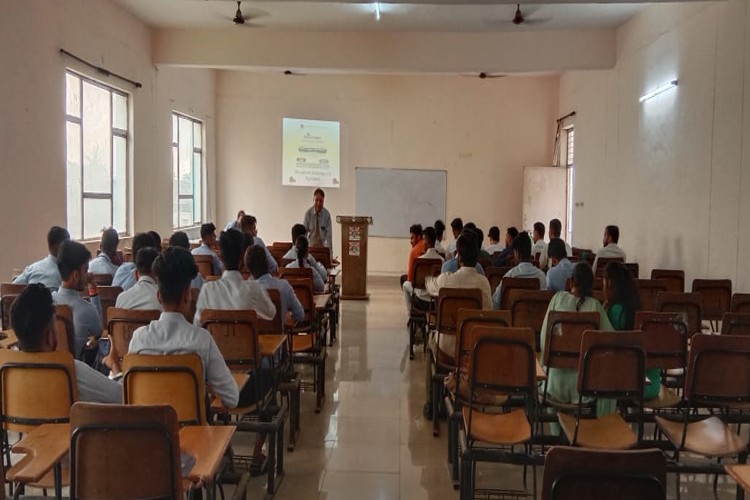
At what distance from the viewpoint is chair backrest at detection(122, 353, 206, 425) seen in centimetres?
239

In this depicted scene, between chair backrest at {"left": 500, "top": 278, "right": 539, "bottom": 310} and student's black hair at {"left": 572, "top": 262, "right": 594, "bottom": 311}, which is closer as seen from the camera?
student's black hair at {"left": 572, "top": 262, "right": 594, "bottom": 311}

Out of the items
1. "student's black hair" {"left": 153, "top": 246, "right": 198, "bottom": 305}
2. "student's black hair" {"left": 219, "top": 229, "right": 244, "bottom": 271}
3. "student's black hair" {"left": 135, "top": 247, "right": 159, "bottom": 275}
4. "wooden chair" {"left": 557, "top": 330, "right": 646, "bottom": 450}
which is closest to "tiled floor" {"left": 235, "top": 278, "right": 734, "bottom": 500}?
"wooden chair" {"left": 557, "top": 330, "right": 646, "bottom": 450}

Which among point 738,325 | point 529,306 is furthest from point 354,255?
point 738,325

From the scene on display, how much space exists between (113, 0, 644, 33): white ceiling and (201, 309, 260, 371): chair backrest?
18.5ft

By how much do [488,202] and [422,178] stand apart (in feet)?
4.53

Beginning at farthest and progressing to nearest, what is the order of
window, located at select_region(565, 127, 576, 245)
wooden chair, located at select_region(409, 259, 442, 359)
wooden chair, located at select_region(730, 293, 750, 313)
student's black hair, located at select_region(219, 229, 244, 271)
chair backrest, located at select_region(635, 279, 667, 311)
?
window, located at select_region(565, 127, 576, 245) < wooden chair, located at select_region(409, 259, 442, 359) < chair backrest, located at select_region(635, 279, 667, 311) < wooden chair, located at select_region(730, 293, 750, 313) < student's black hair, located at select_region(219, 229, 244, 271)

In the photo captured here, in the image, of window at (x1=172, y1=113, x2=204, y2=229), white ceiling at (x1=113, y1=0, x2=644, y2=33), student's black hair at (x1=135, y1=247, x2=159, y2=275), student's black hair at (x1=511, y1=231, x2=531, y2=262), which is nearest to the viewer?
student's black hair at (x1=135, y1=247, x2=159, y2=275)

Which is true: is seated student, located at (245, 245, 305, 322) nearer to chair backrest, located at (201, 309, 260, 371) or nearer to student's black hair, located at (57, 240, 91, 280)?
chair backrest, located at (201, 309, 260, 371)

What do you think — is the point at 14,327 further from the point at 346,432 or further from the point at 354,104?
the point at 354,104

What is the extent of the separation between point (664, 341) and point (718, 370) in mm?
537

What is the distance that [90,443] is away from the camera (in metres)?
1.84

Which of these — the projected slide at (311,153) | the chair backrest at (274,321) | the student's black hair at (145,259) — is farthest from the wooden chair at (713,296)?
the projected slide at (311,153)

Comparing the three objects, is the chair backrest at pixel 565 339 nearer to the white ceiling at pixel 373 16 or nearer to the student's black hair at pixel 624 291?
the student's black hair at pixel 624 291

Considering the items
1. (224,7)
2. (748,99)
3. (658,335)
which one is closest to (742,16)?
(748,99)
